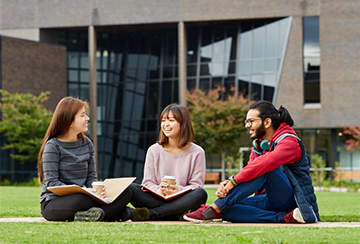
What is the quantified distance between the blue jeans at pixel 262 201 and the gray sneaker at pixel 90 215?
1153mm

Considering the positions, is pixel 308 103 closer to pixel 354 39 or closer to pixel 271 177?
pixel 354 39

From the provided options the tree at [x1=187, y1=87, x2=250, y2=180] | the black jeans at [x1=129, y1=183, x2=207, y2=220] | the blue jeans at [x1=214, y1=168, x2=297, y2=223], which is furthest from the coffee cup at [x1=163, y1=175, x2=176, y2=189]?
the tree at [x1=187, y1=87, x2=250, y2=180]

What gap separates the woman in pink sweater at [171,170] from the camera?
18.7 feet

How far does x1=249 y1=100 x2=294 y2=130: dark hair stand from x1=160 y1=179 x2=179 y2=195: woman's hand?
1204 mm

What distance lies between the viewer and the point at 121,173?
3341cm

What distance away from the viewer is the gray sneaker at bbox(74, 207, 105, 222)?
A: 205 inches

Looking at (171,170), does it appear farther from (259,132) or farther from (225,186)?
(259,132)

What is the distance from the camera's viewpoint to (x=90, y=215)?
525cm

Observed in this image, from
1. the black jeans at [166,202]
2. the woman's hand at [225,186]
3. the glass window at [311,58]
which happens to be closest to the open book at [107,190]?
the black jeans at [166,202]

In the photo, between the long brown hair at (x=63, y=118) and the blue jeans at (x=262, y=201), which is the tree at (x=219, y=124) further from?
the long brown hair at (x=63, y=118)

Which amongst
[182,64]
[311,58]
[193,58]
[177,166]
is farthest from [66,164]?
[193,58]

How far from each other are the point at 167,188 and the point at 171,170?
0.42 m

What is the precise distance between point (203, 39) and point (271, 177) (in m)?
28.1

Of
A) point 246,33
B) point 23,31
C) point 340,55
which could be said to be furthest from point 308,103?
point 23,31
